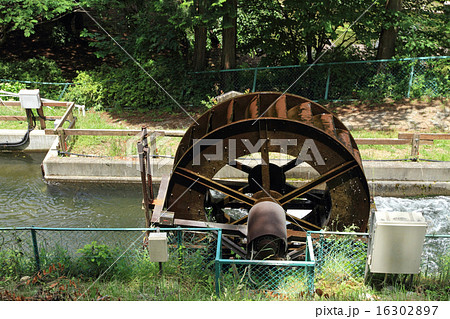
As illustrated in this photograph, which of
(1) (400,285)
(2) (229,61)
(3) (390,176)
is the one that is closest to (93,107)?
(2) (229,61)

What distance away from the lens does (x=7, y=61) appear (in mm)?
16000

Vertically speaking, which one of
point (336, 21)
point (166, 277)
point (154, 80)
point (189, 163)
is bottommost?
point (166, 277)

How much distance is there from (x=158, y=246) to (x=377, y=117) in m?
8.56

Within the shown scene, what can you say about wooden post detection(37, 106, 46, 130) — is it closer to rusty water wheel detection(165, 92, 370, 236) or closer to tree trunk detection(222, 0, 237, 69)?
tree trunk detection(222, 0, 237, 69)

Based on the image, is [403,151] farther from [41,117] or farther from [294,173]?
[41,117]

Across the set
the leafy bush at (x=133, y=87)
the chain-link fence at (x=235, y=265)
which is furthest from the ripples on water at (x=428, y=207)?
the leafy bush at (x=133, y=87)

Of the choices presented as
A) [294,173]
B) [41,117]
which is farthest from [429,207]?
[41,117]

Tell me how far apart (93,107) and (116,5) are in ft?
9.95

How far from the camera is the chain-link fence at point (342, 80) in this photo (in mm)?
13211

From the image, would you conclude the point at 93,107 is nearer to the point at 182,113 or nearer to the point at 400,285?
the point at 182,113

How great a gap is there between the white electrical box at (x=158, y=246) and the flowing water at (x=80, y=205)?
377 centimetres

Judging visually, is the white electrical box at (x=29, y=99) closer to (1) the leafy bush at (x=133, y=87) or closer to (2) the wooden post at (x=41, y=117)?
(2) the wooden post at (x=41, y=117)

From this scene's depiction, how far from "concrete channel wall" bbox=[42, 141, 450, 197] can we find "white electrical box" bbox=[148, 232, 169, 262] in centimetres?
440

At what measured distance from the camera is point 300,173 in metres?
10.3
